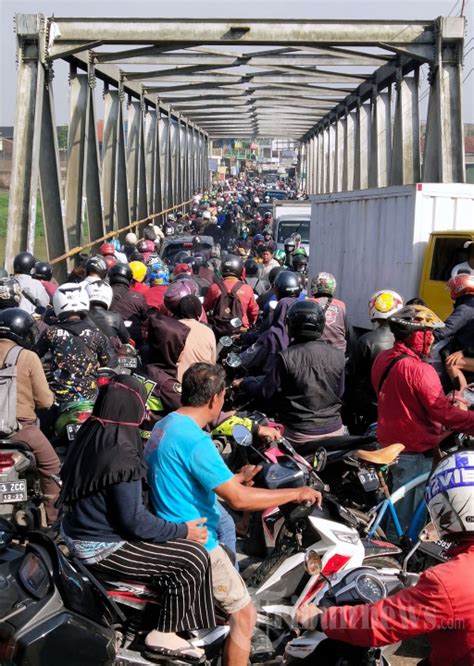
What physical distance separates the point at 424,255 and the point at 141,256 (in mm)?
5920

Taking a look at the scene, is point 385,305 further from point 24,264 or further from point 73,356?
point 24,264

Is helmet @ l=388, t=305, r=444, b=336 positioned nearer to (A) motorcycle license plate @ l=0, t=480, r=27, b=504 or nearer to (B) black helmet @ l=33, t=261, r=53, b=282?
(A) motorcycle license plate @ l=0, t=480, r=27, b=504

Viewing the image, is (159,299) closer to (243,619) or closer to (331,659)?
(243,619)

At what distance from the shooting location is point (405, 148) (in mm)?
17219

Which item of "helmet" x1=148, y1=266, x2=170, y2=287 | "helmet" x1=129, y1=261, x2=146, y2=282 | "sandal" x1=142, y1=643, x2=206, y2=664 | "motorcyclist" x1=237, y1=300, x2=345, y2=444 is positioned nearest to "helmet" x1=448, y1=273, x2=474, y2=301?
"motorcyclist" x1=237, y1=300, x2=345, y2=444

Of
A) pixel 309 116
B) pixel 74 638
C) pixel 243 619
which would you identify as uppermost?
pixel 309 116

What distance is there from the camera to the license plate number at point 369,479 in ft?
16.4

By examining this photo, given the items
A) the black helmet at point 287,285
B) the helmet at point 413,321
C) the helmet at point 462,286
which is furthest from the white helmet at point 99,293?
the helmet at point 413,321

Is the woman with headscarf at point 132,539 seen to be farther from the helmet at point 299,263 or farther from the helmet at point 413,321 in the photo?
the helmet at point 299,263

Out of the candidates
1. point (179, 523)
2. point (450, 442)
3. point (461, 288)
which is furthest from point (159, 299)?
point (179, 523)

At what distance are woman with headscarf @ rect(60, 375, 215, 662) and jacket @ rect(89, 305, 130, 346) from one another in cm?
435

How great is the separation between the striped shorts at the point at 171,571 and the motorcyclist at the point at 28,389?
7.70ft

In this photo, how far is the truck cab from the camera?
380 inches

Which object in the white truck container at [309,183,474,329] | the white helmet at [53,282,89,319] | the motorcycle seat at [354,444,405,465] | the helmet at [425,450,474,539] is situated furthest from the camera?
the white truck container at [309,183,474,329]
